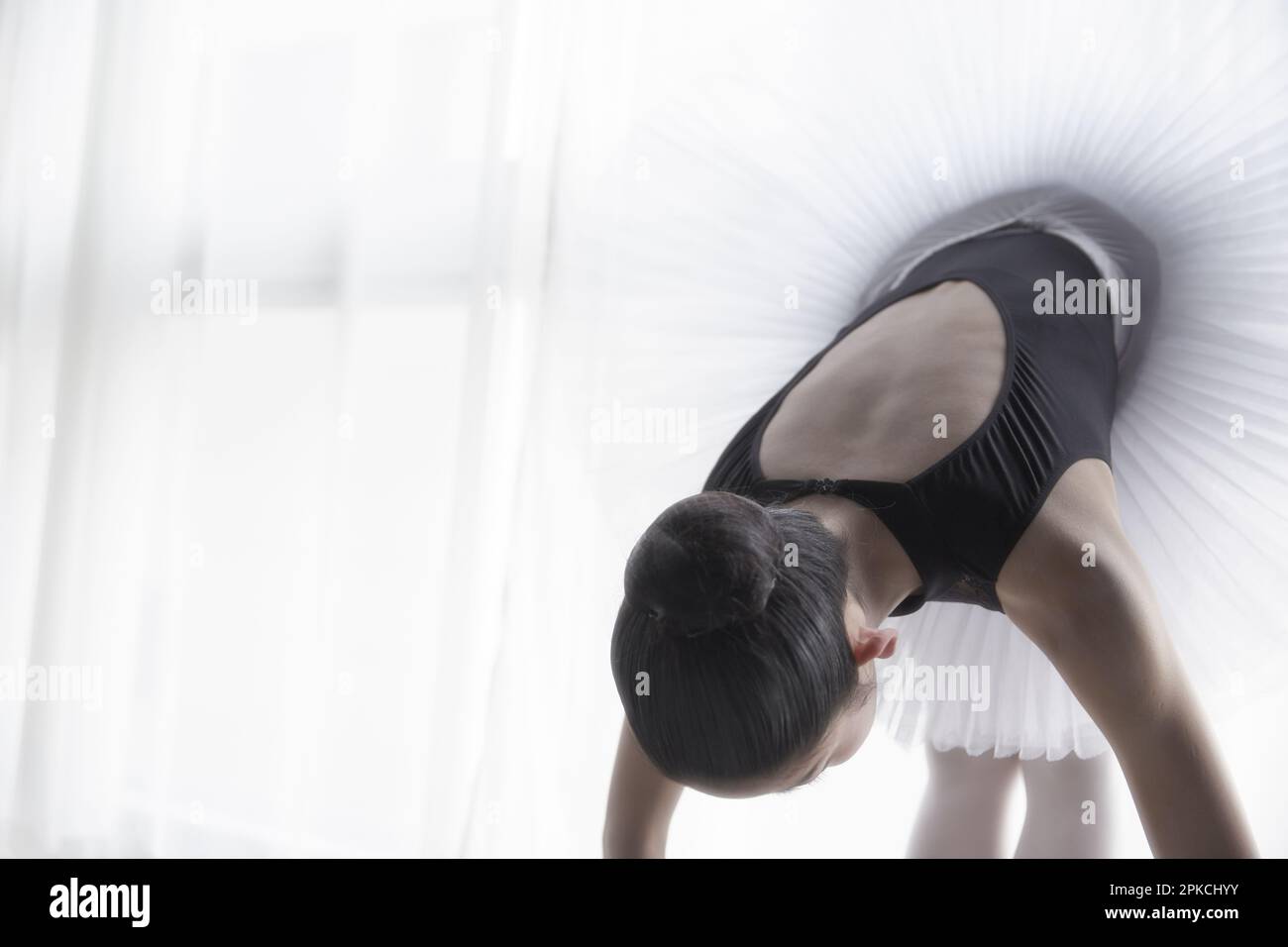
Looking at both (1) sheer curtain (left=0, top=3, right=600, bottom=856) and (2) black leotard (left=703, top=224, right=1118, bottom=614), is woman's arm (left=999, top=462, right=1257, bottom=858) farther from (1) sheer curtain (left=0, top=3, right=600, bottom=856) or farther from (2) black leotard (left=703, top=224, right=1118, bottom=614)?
(1) sheer curtain (left=0, top=3, right=600, bottom=856)

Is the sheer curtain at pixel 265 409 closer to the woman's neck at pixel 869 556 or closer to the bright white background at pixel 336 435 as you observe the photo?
the bright white background at pixel 336 435

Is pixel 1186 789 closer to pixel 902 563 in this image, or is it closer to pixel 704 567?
pixel 902 563

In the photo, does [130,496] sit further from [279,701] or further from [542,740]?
[542,740]

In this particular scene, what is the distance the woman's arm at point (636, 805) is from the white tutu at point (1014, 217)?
23cm

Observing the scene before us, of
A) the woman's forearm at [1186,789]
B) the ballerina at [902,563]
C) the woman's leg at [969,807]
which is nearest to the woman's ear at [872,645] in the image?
the ballerina at [902,563]

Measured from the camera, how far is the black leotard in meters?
0.61

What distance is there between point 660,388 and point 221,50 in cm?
109

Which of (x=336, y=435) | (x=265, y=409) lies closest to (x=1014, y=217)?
(x=336, y=435)

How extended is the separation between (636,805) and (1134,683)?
0.36 m

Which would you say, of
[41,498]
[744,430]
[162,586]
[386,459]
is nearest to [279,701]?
[162,586]

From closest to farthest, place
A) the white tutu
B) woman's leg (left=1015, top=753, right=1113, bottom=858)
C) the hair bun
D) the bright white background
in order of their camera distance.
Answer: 1. the hair bun
2. the white tutu
3. woman's leg (left=1015, top=753, right=1113, bottom=858)
4. the bright white background

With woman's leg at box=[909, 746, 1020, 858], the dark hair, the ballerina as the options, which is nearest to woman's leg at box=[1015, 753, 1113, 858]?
woman's leg at box=[909, 746, 1020, 858]

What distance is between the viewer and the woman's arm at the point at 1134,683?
0.57 m

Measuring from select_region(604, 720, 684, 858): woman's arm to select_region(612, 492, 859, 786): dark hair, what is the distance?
173 mm
